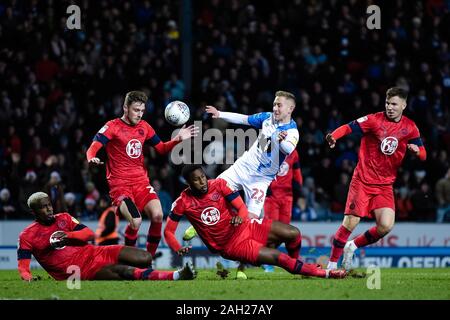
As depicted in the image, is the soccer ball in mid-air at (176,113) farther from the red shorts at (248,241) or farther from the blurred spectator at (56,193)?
the blurred spectator at (56,193)

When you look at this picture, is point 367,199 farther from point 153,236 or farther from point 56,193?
point 56,193

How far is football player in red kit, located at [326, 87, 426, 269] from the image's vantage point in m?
11.6

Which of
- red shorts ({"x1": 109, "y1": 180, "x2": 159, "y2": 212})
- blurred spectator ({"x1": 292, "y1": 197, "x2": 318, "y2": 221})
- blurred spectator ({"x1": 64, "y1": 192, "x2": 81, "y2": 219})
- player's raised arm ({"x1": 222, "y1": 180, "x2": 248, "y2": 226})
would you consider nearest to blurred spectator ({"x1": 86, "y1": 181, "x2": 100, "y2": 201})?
blurred spectator ({"x1": 64, "y1": 192, "x2": 81, "y2": 219})

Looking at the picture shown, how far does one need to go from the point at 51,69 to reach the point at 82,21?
1604mm

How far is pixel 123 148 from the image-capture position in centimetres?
1193

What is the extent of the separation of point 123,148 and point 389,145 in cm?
344

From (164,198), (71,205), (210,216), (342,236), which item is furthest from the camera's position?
(164,198)

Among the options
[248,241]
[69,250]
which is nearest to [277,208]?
[248,241]

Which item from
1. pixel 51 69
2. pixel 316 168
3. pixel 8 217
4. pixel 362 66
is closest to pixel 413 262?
pixel 316 168

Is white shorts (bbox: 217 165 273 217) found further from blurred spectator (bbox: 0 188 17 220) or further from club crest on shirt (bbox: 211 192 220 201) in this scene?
blurred spectator (bbox: 0 188 17 220)

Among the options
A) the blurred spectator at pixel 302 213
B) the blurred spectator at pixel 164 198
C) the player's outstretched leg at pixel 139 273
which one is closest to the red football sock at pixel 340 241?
the player's outstretched leg at pixel 139 273

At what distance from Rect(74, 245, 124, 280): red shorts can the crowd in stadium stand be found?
6.49 metres

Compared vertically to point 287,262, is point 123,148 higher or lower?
higher
